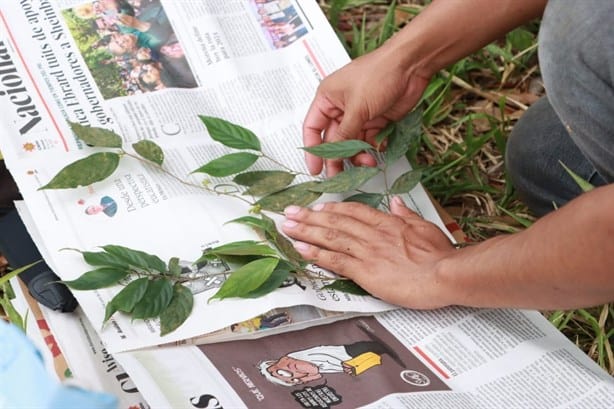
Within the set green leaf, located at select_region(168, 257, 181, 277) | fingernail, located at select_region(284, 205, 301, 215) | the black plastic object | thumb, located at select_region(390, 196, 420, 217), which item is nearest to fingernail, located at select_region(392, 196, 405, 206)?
thumb, located at select_region(390, 196, 420, 217)

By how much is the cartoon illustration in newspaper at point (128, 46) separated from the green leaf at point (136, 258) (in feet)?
0.80

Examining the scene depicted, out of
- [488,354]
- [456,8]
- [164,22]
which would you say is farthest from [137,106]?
[488,354]

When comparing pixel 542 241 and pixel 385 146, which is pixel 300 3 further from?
pixel 542 241

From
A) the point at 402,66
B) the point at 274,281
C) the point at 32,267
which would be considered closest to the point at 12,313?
the point at 32,267

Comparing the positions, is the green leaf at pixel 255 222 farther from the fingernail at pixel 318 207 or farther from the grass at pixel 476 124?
the grass at pixel 476 124

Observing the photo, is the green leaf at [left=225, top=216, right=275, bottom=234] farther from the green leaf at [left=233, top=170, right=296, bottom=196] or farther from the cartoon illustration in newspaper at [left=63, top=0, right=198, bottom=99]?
the cartoon illustration in newspaper at [left=63, top=0, right=198, bottom=99]

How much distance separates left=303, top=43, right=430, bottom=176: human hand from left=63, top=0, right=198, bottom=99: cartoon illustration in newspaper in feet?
0.56

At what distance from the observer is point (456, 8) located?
2.97ft

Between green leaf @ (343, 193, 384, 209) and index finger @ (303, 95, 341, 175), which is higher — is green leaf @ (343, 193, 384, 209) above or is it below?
below

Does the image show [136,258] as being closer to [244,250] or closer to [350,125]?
[244,250]

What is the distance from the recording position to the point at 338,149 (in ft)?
3.02

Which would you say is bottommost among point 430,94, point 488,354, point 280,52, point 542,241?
point 488,354

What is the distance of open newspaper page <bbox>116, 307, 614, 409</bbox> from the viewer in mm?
747

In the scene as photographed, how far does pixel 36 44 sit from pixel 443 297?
56cm
